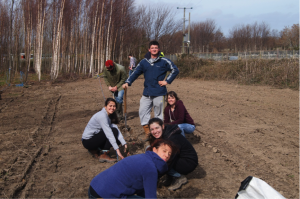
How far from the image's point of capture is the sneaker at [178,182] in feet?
12.8

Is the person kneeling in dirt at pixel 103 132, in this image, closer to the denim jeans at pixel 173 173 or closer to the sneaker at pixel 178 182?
the denim jeans at pixel 173 173

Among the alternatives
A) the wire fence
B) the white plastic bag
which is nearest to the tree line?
the wire fence

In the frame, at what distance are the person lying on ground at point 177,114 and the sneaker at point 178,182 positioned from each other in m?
1.48

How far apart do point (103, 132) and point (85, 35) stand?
979 inches

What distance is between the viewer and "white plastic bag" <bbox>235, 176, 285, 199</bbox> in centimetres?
261

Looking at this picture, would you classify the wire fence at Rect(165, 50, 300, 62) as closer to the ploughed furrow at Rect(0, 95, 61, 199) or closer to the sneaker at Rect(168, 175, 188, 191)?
the sneaker at Rect(168, 175, 188, 191)

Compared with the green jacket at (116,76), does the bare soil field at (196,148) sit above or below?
below

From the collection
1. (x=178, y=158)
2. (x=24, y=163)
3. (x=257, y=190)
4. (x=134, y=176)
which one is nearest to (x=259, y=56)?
(x=178, y=158)

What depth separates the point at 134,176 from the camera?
104 inches

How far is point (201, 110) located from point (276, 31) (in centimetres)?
→ 6212

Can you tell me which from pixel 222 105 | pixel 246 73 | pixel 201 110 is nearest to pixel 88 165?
pixel 201 110

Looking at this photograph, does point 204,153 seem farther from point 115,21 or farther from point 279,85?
point 115,21

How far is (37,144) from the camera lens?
602 centimetres

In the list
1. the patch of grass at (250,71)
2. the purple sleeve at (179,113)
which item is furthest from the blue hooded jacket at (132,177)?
Result: the patch of grass at (250,71)
